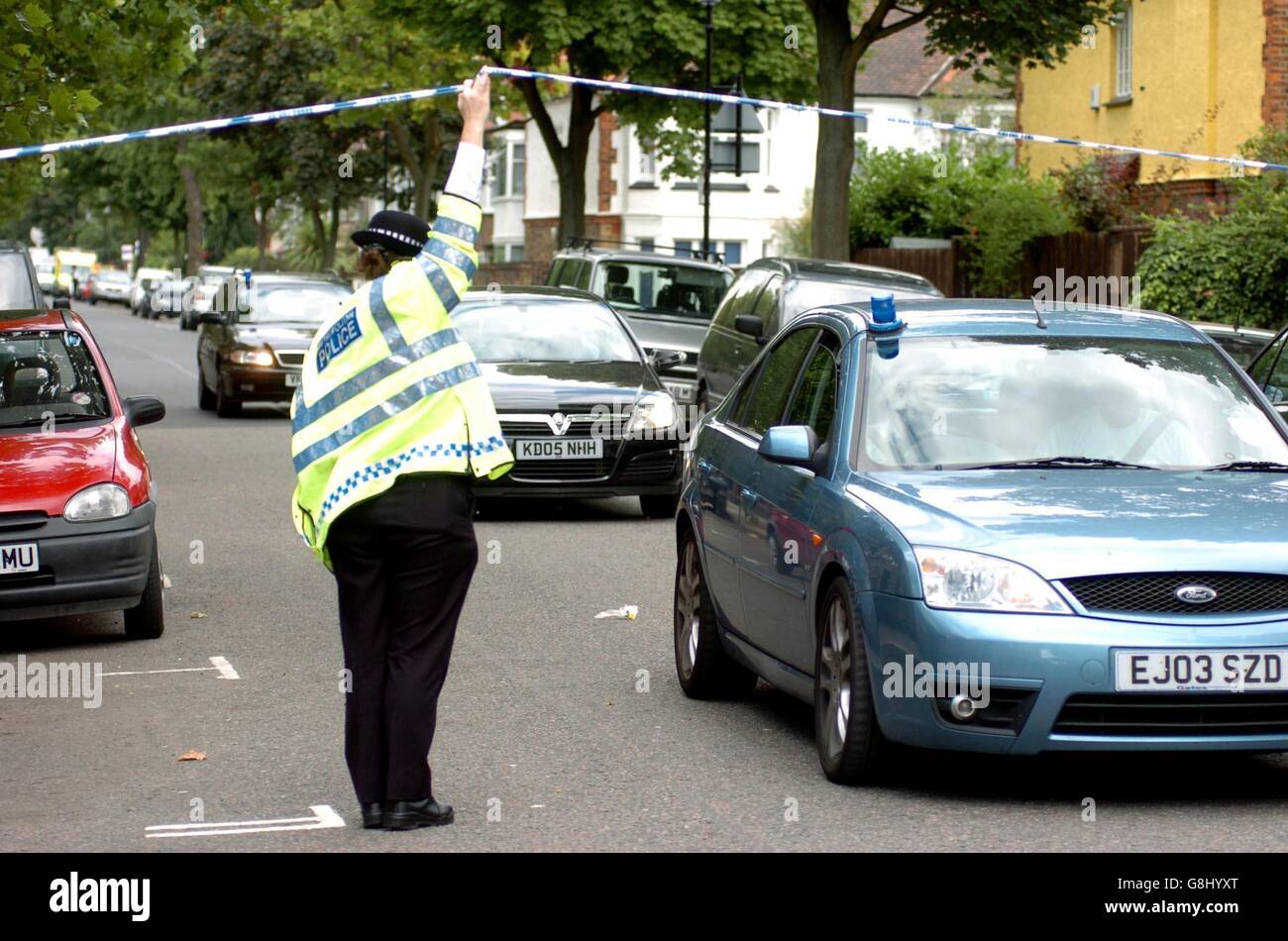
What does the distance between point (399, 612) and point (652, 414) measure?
9.31 m

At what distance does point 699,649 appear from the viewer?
A: 8906 millimetres

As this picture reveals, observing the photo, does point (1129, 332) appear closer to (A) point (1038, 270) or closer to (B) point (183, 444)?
(B) point (183, 444)

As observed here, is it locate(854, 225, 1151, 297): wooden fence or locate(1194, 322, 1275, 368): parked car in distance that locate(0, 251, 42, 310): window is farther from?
locate(854, 225, 1151, 297): wooden fence

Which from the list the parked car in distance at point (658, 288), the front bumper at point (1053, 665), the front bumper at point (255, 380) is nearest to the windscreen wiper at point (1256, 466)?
the front bumper at point (1053, 665)

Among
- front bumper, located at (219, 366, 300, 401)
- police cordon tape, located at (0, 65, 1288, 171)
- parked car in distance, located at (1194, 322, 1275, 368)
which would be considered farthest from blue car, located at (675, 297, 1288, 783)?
front bumper, located at (219, 366, 300, 401)

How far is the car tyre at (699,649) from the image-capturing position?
8.89 meters

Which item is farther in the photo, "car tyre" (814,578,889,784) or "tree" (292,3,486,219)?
"tree" (292,3,486,219)

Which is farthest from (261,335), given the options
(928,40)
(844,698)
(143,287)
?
(143,287)

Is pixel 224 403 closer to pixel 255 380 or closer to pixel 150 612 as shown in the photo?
pixel 255 380

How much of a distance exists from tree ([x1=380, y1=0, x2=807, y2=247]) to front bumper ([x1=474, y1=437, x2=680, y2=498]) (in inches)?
791

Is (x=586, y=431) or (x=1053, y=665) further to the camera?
(x=586, y=431)

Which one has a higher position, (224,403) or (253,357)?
(253,357)

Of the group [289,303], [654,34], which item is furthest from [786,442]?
[654,34]

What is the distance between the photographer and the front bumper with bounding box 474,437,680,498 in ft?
51.1
